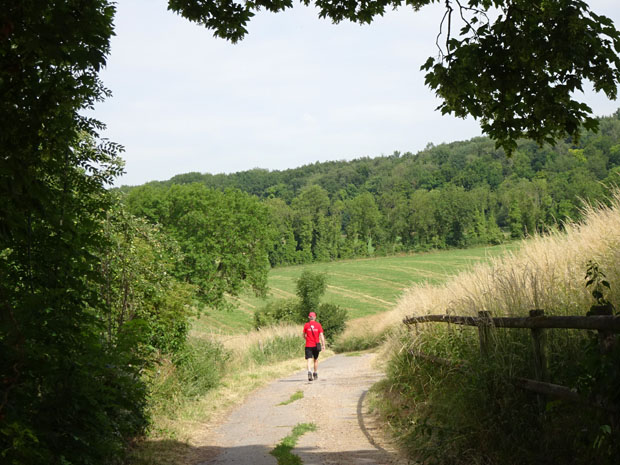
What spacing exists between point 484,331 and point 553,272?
1.07 metres

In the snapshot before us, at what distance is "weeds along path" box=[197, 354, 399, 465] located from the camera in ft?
24.8

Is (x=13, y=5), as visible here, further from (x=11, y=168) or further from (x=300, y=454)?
(x=300, y=454)

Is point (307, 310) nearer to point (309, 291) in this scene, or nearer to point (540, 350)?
point (309, 291)

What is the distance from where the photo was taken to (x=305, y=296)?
41812 millimetres

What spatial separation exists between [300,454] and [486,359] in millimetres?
2927

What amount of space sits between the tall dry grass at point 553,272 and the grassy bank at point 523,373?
0.01 metres

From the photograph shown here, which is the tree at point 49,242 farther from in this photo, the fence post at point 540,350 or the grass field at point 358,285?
the grass field at point 358,285

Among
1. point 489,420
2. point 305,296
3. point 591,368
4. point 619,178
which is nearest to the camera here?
point 591,368

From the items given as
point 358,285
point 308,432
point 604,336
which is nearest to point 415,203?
point 358,285

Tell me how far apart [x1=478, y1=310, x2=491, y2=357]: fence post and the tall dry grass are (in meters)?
0.34

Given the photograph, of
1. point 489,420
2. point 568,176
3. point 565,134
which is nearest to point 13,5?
point 489,420

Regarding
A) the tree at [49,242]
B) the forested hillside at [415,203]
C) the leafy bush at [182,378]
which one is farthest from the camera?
the forested hillside at [415,203]

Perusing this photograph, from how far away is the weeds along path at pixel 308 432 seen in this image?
7.57m

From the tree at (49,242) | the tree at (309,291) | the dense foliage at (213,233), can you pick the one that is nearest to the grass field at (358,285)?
the tree at (309,291)
